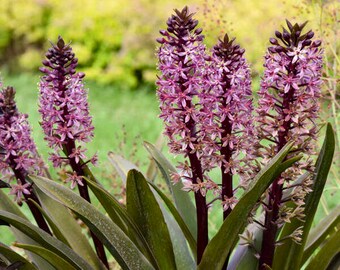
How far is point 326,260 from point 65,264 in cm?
101

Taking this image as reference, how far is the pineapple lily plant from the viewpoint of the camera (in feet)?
7.56

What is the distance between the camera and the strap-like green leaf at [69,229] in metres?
2.81

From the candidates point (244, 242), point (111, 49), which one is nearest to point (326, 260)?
point (244, 242)

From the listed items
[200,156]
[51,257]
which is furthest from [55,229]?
[200,156]

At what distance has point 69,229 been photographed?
2865mm

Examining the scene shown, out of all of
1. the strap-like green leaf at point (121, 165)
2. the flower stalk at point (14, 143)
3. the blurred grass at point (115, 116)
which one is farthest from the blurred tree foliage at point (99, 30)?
the flower stalk at point (14, 143)

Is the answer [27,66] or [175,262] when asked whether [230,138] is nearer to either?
[175,262]

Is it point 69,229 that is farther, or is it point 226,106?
point 69,229

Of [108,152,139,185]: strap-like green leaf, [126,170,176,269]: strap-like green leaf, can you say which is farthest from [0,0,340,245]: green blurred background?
[126,170,176,269]: strap-like green leaf

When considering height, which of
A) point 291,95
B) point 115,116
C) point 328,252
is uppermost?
point 115,116

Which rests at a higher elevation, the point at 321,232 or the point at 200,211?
the point at 200,211

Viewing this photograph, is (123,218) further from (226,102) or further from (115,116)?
(115,116)

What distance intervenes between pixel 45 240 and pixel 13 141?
0.37 meters

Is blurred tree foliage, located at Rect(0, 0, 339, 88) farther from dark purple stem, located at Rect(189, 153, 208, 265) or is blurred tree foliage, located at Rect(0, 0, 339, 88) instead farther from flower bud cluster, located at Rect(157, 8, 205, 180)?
flower bud cluster, located at Rect(157, 8, 205, 180)
